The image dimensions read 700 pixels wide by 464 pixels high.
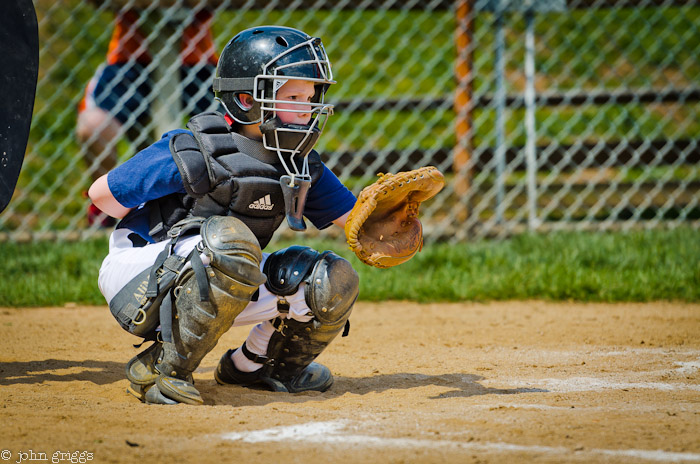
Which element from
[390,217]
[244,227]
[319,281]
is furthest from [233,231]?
[390,217]

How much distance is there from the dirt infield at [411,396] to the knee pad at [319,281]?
12.8 inches

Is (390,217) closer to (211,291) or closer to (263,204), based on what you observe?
(263,204)

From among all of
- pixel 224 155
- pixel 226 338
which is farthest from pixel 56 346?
pixel 224 155

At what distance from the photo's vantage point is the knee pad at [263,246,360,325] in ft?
9.09

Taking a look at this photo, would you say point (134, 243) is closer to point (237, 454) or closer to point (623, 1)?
point (237, 454)

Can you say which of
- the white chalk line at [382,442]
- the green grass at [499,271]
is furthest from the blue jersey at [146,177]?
the green grass at [499,271]

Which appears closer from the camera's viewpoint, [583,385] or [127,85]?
[583,385]

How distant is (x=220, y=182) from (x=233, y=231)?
0.20m

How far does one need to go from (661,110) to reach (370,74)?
426cm

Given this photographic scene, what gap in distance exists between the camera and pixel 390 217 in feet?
9.72

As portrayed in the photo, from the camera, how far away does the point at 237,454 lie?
2.08m

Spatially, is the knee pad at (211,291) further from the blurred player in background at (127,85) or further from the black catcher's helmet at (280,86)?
the blurred player in background at (127,85)

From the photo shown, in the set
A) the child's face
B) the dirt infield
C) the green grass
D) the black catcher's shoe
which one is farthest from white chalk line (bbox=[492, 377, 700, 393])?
the green grass

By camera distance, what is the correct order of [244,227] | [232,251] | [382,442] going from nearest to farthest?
[382,442]
[232,251]
[244,227]
